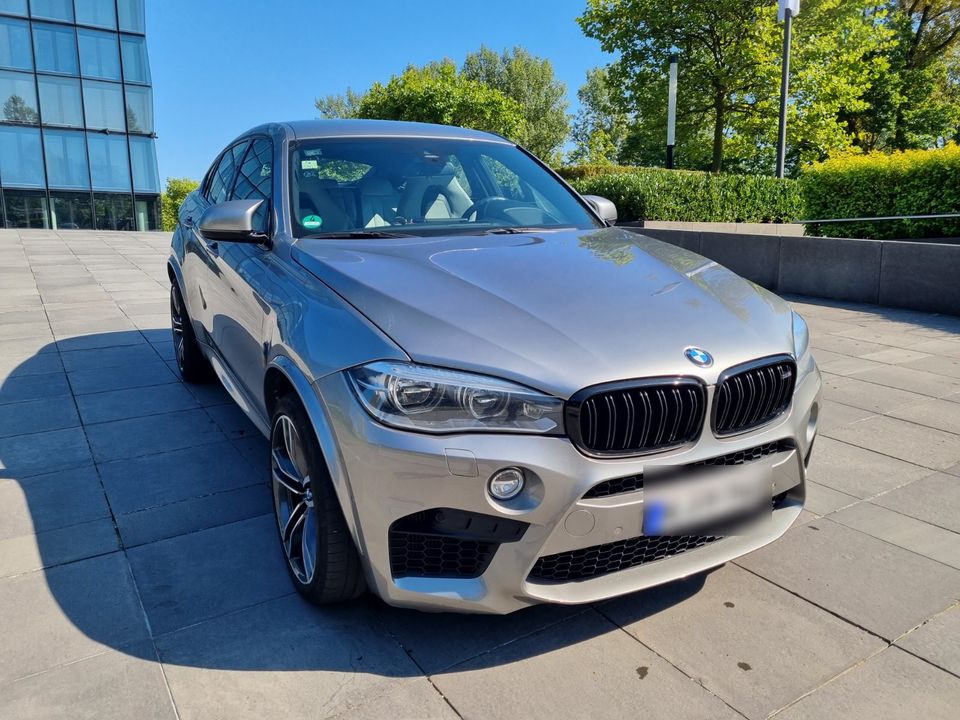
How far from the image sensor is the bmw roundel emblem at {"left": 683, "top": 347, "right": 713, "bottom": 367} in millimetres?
2340

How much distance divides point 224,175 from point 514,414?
3.42m

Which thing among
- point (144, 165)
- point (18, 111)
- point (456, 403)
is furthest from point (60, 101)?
point (456, 403)

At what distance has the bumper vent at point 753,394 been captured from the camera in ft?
7.77

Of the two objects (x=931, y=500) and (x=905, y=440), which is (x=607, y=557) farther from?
(x=905, y=440)

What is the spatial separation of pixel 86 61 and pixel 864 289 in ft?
105

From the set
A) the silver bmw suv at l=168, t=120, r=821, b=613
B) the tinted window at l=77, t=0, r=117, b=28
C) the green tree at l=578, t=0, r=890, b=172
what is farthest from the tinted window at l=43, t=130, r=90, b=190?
the silver bmw suv at l=168, t=120, r=821, b=613

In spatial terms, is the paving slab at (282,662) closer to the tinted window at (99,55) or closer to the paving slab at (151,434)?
the paving slab at (151,434)

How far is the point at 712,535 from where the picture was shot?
2463mm

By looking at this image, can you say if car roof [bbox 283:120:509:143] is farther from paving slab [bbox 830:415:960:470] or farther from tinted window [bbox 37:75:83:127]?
tinted window [bbox 37:75:83:127]

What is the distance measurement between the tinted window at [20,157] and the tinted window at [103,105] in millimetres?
2164

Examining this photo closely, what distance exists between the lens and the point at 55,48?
1196 inches

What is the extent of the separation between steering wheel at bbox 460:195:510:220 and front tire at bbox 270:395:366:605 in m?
1.44

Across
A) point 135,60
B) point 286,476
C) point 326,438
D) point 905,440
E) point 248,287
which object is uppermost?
point 135,60

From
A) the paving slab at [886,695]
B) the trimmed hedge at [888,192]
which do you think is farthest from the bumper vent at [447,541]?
the trimmed hedge at [888,192]
